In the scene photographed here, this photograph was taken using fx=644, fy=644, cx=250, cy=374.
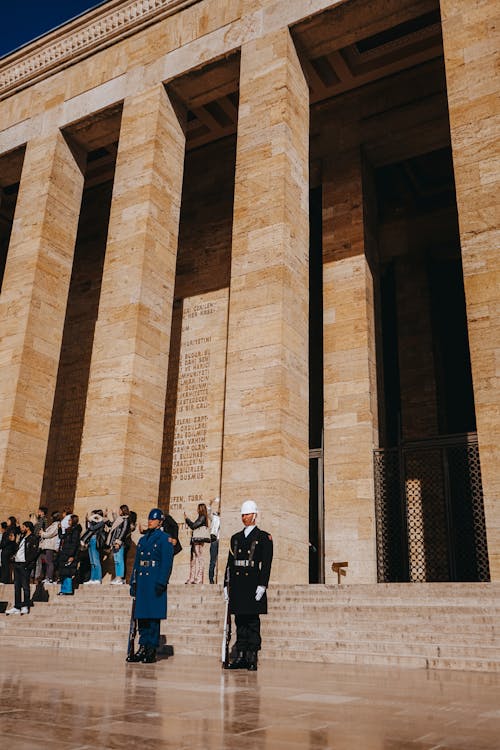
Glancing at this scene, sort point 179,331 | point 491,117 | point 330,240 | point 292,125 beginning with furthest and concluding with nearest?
point 179,331 → point 330,240 → point 292,125 → point 491,117

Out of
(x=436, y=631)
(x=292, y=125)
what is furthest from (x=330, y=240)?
Answer: (x=436, y=631)

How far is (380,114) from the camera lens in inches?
665

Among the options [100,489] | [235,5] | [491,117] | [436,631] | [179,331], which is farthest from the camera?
[179,331]

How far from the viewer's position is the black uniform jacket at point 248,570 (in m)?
6.26

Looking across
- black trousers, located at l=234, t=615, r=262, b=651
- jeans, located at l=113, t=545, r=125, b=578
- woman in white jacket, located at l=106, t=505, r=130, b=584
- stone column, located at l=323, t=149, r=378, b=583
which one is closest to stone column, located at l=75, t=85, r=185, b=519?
woman in white jacket, located at l=106, t=505, r=130, b=584

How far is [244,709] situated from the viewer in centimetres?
363

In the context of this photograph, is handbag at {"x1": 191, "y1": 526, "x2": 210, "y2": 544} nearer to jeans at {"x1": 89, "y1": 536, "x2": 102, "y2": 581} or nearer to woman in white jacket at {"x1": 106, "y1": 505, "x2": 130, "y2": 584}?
woman in white jacket at {"x1": 106, "y1": 505, "x2": 130, "y2": 584}

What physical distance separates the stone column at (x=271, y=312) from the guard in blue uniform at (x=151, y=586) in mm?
3981

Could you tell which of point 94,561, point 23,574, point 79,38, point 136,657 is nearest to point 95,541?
point 94,561

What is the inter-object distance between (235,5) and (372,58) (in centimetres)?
350

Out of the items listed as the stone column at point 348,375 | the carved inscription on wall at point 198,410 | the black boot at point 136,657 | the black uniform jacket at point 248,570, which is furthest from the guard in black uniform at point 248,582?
the carved inscription on wall at point 198,410

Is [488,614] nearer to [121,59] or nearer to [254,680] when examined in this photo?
[254,680]

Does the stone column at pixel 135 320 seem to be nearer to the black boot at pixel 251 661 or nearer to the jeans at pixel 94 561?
the jeans at pixel 94 561

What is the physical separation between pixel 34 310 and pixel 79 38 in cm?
800
